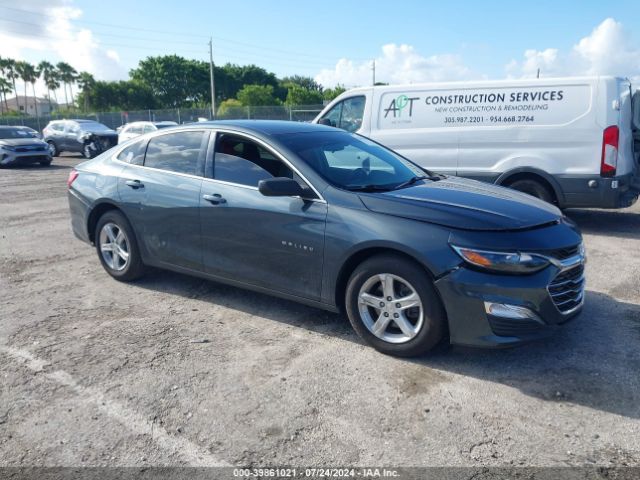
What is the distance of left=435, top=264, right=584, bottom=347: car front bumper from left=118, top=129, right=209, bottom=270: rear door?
2344 mm

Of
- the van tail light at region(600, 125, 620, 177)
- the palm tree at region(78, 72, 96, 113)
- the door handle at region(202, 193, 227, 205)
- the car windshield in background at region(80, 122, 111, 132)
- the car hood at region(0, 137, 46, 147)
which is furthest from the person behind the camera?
the palm tree at region(78, 72, 96, 113)

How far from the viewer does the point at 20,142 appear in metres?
19.2

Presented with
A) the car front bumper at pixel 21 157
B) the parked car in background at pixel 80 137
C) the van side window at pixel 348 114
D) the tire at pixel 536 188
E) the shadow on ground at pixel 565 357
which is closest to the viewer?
the shadow on ground at pixel 565 357

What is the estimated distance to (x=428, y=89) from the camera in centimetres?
862

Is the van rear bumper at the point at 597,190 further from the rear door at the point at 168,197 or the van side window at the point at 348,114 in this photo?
the rear door at the point at 168,197

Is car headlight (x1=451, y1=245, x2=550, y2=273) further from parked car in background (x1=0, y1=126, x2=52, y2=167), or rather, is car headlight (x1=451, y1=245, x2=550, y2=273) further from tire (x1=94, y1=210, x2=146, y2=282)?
parked car in background (x1=0, y1=126, x2=52, y2=167)

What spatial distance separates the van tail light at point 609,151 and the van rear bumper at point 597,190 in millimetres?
102

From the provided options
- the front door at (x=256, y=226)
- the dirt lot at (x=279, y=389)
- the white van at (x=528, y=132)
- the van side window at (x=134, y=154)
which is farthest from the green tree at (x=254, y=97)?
the dirt lot at (x=279, y=389)

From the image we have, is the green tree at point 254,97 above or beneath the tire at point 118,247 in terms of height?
above

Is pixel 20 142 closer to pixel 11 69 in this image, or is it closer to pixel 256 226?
pixel 256 226

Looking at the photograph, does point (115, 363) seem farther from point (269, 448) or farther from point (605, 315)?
point (605, 315)

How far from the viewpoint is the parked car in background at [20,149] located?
18781mm

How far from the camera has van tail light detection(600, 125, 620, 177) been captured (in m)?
7.29

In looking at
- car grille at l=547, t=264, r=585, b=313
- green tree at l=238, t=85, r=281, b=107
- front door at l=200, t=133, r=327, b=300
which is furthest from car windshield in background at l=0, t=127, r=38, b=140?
green tree at l=238, t=85, r=281, b=107
